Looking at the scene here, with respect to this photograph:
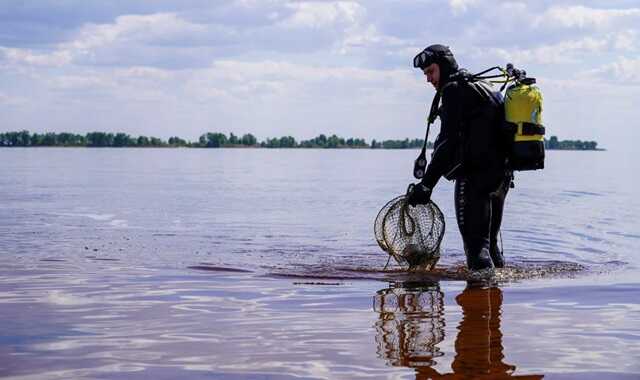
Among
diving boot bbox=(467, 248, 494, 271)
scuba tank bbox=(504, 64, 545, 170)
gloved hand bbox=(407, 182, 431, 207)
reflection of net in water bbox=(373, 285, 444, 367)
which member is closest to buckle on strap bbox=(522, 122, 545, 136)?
scuba tank bbox=(504, 64, 545, 170)

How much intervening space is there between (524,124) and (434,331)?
9.75 feet

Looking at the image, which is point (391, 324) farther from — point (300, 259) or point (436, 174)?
point (300, 259)

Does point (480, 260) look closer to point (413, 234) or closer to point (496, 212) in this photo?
point (496, 212)

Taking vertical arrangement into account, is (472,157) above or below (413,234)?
above

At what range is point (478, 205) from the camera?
930 centimetres

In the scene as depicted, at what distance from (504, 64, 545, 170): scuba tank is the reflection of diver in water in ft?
4.08

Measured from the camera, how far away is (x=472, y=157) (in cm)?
918

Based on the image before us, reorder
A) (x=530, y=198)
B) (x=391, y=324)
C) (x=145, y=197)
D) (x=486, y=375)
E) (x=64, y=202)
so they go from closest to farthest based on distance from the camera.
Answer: (x=486, y=375) < (x=391, y=324) < (x=64, y=202) < (x=145, y=197) < (x=530, y=198)

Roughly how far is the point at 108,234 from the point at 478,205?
23.3ft

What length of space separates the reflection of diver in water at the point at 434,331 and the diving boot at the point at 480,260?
0.55 metres

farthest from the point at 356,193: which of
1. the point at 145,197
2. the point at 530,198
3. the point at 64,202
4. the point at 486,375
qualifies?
the point at 486,375

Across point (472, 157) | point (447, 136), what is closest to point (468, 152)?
point (472, 157)

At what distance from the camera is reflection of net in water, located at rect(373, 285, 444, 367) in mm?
5859

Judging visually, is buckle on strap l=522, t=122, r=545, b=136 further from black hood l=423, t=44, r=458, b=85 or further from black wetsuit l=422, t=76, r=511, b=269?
black hood l=423, t=44, r=458, b=85
